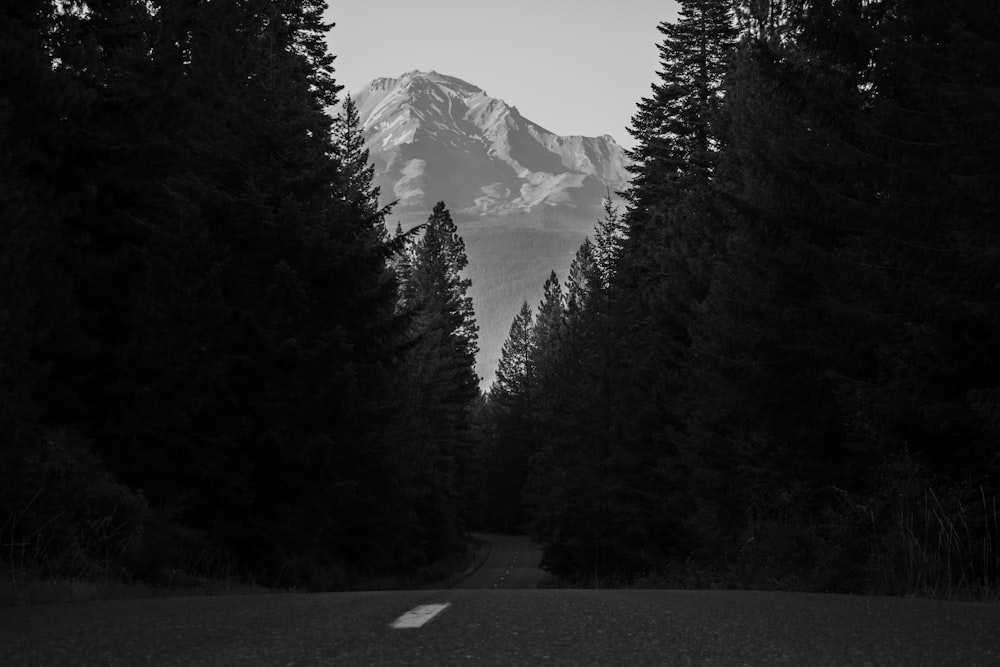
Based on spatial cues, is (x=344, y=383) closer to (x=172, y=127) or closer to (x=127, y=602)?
(x=172, y=127)

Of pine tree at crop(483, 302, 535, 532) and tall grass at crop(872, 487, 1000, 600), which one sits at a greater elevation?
pine tree at crop(483, 302, 535, 532)

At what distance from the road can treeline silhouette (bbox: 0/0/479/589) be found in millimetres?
7742

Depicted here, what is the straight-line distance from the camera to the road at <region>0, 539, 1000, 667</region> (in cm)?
483

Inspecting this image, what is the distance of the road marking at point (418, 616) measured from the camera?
236 inches

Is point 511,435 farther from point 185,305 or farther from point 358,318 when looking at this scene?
point 185,305

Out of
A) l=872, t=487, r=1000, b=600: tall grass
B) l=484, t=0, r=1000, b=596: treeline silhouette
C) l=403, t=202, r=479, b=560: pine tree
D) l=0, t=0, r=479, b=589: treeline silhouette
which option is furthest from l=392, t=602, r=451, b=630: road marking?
l=403, t=202, r=479, b=560: pine tree

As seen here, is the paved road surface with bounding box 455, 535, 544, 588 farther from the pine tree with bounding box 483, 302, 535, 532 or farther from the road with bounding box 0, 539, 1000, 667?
the road with bounding box 0, 539, 1000, 667

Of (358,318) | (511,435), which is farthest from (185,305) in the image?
(511,435)

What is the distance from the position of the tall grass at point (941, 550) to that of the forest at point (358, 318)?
0.20 feet

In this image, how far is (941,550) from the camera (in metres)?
12.0

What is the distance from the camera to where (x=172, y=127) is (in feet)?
72.3

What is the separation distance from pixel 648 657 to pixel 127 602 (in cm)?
469

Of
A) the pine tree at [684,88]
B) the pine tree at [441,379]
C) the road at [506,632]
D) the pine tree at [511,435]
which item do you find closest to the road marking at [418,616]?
the road at [506,632]

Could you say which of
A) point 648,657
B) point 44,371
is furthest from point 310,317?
point 648,657
